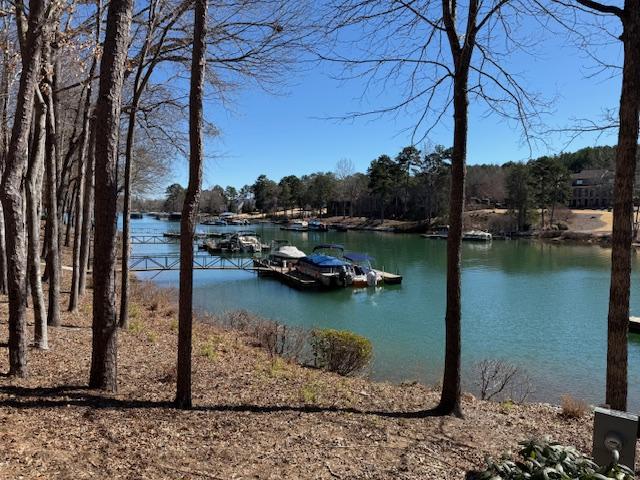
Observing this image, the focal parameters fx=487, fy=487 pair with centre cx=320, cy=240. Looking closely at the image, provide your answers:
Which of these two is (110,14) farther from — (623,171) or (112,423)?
(623,171)

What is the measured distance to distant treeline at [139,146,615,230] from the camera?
2660 inches

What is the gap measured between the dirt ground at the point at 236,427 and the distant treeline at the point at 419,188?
46.6 metres

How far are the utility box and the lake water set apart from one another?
7918mm

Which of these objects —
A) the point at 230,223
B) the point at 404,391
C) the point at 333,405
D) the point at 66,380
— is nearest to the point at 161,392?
the point at 66,380

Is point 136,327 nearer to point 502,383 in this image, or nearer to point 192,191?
point 192,191

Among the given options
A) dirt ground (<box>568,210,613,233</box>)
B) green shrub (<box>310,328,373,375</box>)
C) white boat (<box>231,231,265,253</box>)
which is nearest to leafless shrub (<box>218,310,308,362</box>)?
green shrub (<box>310,328,373,375</box>)

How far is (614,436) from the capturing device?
344cm

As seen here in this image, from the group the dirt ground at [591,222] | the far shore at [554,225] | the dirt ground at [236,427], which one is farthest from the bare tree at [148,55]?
the dirt ground at [591,222]

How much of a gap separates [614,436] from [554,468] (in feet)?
2.26

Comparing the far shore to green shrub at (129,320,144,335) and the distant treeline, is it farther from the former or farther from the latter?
green shrub at (129,320,144,335)

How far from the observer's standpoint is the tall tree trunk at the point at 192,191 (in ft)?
16.1

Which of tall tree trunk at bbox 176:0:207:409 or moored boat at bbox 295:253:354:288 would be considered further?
moored boat at bbox 295:253:354:288

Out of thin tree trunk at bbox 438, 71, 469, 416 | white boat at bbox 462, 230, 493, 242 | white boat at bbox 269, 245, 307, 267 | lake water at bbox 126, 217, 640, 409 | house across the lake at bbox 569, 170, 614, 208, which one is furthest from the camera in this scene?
house across the lake at bbox 569, 170, 614, 208

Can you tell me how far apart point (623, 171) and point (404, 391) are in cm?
429
